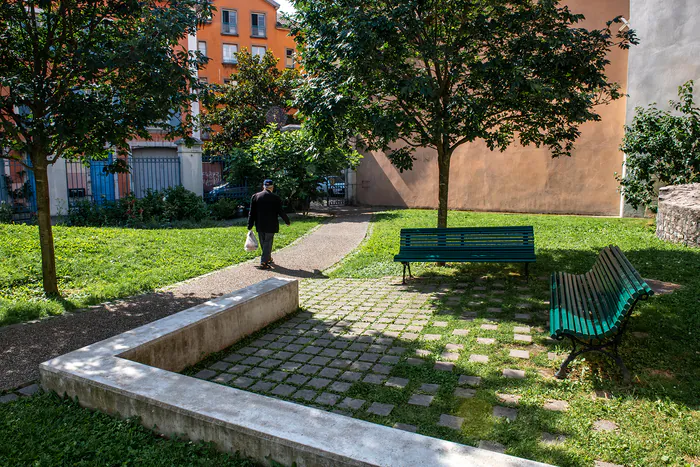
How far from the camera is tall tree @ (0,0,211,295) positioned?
6688 mm

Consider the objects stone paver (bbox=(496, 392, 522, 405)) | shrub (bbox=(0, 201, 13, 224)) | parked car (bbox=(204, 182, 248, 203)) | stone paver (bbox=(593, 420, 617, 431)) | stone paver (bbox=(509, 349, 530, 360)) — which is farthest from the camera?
parked car (bbox=(204, 182, 248, 203))

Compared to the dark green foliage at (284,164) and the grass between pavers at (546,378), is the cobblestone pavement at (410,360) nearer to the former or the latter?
the grass between pavers at (546,378)

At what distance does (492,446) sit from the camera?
3410 mm

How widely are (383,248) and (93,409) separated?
8.04m

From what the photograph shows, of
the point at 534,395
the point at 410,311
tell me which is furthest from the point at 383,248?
the point at 534,395

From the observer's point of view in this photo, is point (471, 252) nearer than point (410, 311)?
No

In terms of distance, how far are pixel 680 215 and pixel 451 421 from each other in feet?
29.1

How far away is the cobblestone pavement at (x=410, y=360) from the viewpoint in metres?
3.96

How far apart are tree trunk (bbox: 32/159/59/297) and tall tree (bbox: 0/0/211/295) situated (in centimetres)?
1

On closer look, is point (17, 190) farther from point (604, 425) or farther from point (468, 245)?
point (604, 425)

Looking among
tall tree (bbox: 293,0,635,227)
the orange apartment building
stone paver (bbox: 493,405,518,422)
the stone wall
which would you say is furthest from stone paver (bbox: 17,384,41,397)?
the stone wall

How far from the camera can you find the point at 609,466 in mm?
3160

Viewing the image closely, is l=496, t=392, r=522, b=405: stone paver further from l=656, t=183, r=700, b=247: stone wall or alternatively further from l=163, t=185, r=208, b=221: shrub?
l=163, t=185, r=208, b=221: shrub

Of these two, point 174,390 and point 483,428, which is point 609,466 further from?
point 174,390
